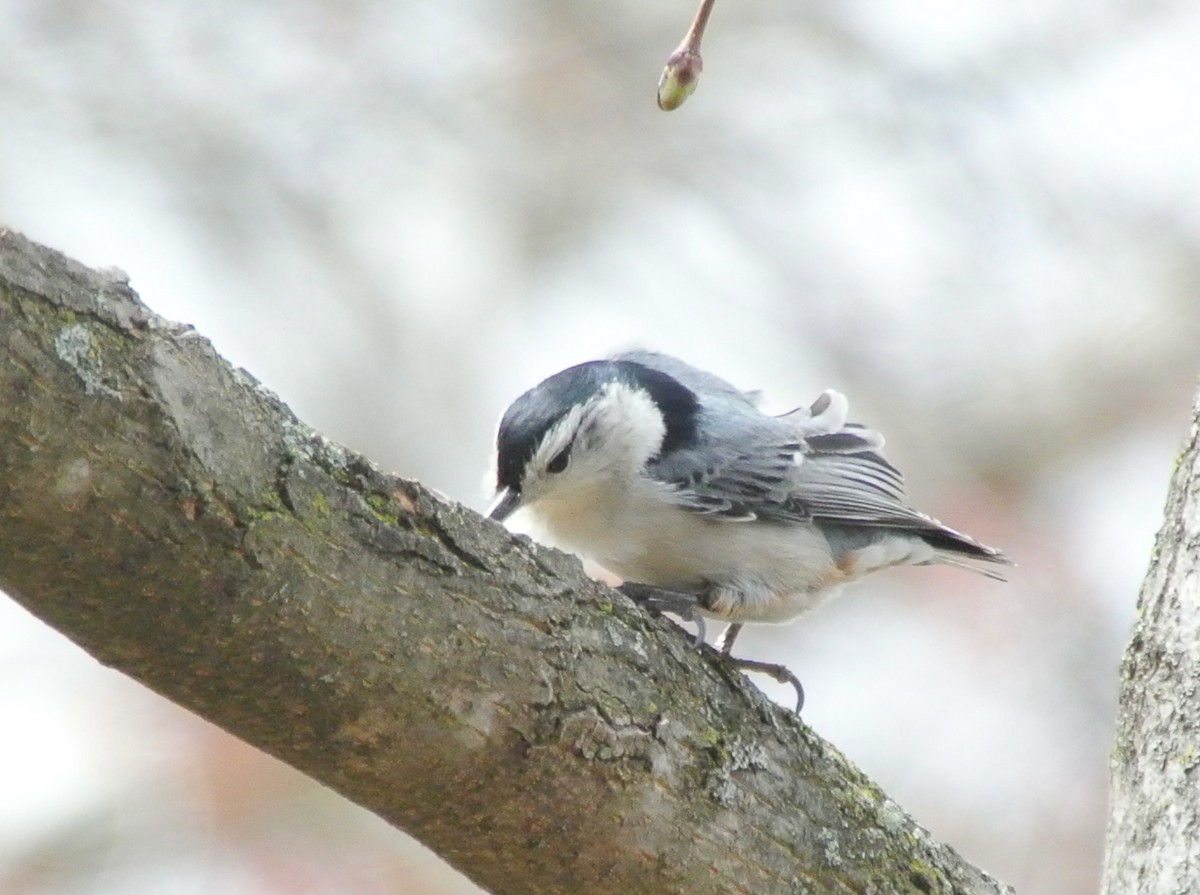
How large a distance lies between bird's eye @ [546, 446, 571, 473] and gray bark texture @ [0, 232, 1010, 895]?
95 cm

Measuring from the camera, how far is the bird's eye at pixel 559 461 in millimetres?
2797

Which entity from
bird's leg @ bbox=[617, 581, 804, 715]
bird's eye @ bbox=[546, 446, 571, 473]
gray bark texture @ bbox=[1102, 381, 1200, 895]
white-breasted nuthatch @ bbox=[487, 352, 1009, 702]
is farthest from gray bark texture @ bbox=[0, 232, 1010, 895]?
bird's eye @ bbox=[546, 446, 571, 473]

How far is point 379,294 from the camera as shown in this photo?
7.01 m

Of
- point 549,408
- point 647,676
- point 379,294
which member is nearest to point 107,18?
point 379,294

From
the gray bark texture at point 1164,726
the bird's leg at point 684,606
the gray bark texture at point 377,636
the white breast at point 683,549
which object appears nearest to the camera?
the gray bark texture at point 377,636

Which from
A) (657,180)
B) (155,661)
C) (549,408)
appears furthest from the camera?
(657,180)

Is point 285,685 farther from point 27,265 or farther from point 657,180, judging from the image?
point 657,180

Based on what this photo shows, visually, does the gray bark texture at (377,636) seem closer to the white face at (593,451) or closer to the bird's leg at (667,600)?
the bird's leg at (667,600)

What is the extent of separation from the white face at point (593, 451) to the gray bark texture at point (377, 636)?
3.14 ft

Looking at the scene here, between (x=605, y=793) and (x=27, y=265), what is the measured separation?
34.0 inches

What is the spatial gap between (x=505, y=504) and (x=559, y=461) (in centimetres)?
14

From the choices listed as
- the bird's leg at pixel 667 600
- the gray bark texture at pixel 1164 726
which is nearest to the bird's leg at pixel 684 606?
the bird's leg at pixel 667 600

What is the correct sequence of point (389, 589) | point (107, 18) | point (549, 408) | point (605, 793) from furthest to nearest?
point (107, 18) < point (549, 408) < point (605, 793) < point (389, 589)

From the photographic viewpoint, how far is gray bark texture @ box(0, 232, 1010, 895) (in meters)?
1.22
